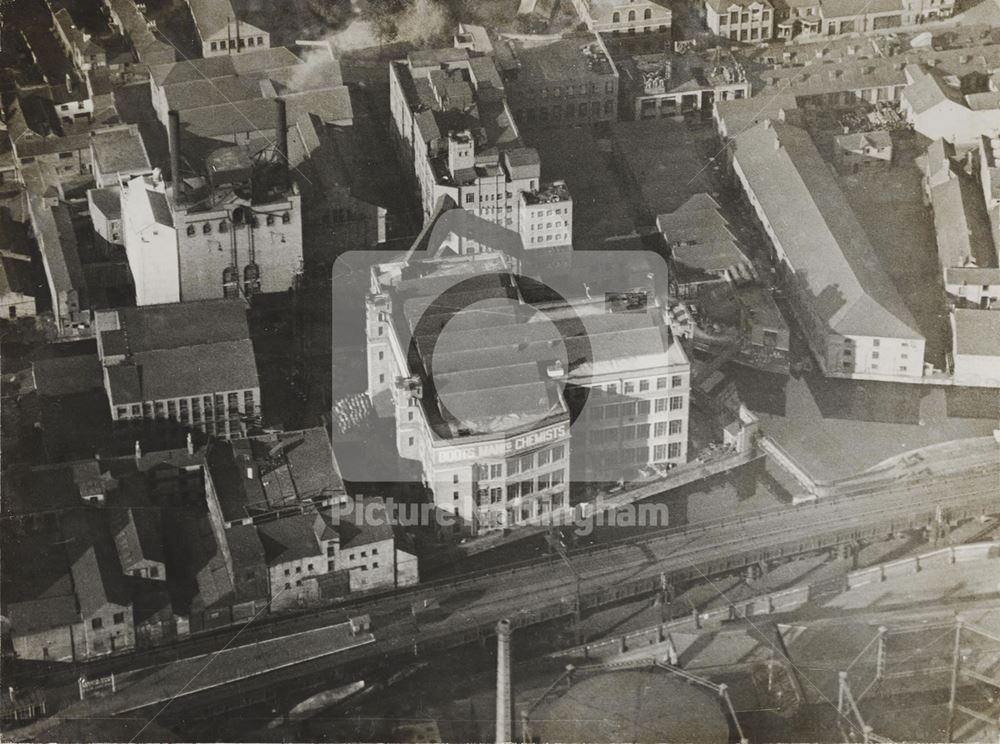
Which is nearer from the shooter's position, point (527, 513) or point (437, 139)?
point (527, 513)

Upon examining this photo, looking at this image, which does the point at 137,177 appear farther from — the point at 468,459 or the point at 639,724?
the point at 639,724

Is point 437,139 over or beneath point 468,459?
over

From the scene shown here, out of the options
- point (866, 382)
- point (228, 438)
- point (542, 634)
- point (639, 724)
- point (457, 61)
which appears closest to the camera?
point (639, 724)

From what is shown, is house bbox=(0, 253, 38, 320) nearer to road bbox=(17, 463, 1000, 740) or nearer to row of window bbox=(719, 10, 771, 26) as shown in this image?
road bbox=(17, 463, 1000, 740)

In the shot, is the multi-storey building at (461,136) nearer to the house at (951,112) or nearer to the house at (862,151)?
the house at (862,151)

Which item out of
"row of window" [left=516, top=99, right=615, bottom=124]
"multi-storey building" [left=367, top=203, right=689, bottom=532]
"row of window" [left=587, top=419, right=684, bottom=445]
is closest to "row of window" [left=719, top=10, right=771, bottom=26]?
"row of window" [left=516, top=99, right=615, bottom=124]

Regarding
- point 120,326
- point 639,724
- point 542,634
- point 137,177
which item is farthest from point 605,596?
point 137,177

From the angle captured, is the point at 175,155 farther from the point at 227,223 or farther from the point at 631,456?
the point at 631,456

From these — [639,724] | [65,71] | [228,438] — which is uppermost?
[65,71]
